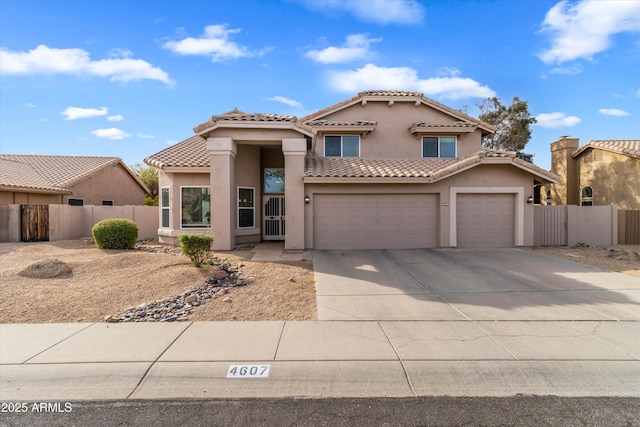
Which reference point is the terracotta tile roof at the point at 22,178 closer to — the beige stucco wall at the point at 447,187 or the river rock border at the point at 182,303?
the beige stucco wall at the point at 447,187

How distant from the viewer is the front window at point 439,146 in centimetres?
1658

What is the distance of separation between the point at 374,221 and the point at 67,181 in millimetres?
20360

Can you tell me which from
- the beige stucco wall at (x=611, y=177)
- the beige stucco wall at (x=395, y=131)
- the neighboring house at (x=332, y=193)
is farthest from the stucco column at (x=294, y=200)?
the beige stucco wall at (x=611, y=177)

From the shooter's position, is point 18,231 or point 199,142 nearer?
point 18,231

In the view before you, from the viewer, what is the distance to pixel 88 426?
3.06 m

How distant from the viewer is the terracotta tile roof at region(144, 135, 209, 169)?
1367 cm

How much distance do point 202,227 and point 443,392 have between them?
12352 mm

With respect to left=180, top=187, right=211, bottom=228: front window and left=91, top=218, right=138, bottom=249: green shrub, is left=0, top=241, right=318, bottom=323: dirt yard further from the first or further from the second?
left=180, top=187, right=211, bottom=228: front window

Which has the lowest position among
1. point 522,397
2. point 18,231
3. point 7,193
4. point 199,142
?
point 522,397

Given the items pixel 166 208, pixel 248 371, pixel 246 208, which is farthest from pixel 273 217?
pixel 248 371

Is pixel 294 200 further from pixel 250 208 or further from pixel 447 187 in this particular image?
pixel 447 187

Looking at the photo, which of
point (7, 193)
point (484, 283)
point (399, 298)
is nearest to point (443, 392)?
point (399, 298)

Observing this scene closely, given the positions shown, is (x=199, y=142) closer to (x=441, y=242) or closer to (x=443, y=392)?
(x=441, y=242)

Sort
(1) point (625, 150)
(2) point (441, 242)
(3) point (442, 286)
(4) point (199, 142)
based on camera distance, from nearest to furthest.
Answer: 1. (3) point (442, 286)
2. (2) point (441, 242)
3. (4) point (199, 142)
4. (1) point (625, 150)
